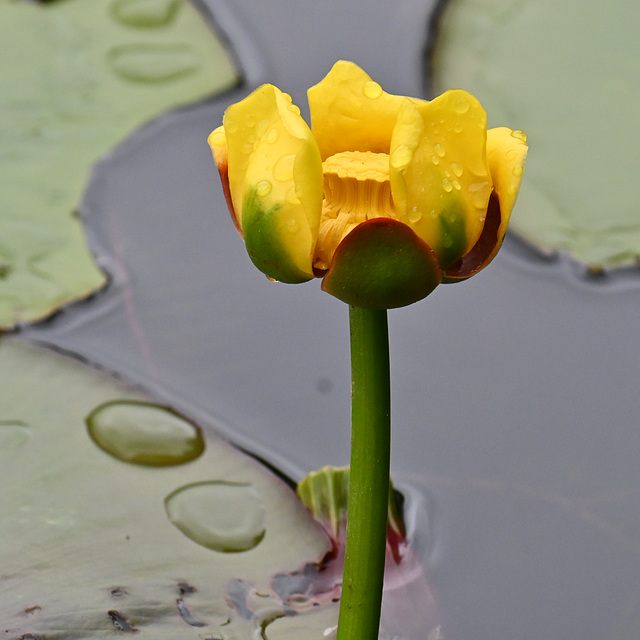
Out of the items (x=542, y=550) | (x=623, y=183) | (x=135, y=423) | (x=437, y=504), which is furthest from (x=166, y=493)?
(x=623, y=183)

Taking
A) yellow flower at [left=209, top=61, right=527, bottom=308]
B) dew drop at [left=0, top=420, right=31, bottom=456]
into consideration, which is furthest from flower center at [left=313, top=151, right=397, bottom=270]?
dew drop at [left=0, top=420, right=31, bottom=456]

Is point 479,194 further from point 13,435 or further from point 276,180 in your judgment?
point 13,435

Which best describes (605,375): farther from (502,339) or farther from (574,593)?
(574,593)

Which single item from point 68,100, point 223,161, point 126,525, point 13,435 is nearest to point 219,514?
point 126,525

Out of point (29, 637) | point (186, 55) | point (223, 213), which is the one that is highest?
point (186, 55)

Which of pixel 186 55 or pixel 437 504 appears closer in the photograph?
pixel 437 504

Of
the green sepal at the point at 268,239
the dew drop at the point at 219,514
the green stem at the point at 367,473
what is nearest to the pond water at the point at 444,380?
the dew drop at the point at 219,514

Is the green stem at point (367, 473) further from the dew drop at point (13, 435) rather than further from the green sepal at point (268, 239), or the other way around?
the dew drop at point (13, 435)
